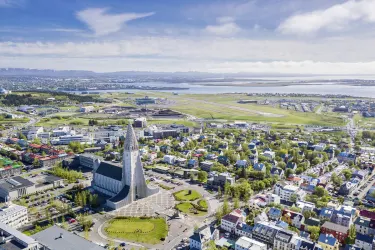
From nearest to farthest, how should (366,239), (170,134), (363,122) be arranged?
(366,239) < (170,134) < (363,122)

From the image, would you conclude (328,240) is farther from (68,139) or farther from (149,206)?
(68,139)

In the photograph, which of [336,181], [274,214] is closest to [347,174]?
[336,181]

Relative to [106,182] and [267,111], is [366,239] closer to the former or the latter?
[106,182]

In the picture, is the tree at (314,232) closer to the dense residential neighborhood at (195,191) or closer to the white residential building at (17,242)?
the dense residential neighborhood at (195,191)

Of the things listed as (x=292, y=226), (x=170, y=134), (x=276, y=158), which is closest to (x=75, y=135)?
(x=170, y=134)

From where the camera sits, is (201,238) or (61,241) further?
(201,238)

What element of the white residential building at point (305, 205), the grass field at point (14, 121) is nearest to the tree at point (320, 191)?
the white residential building at point (305, 205)

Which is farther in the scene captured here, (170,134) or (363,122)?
(363,122)

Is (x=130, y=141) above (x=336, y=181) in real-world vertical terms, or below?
above
